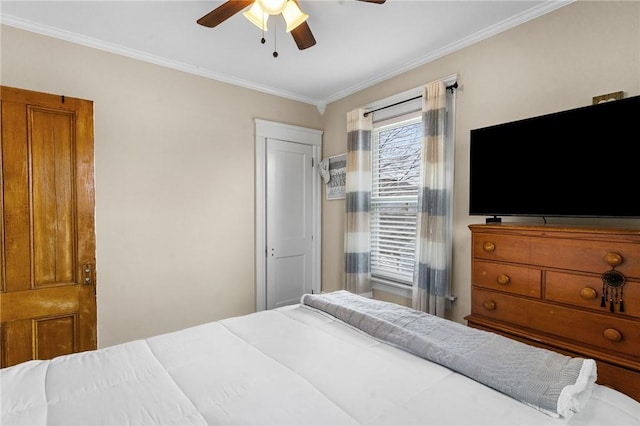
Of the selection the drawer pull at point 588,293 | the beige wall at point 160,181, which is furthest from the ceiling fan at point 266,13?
the drawer pull at point 588,293

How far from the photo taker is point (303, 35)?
202 centimetres

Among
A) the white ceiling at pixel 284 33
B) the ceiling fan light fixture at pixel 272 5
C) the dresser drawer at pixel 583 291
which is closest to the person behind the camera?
the dresser drawer at pixel 583 291

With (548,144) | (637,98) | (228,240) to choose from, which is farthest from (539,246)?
(228,240)

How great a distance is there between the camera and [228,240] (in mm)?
3330

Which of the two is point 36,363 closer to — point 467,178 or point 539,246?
point 539,246

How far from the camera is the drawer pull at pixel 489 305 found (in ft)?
6.41

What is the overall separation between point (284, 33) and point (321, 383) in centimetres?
241

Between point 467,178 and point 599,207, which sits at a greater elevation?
point 467,178

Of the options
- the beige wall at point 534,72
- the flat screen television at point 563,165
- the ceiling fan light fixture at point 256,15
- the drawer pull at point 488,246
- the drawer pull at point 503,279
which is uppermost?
the ceiling fan light fixture at point 256,15

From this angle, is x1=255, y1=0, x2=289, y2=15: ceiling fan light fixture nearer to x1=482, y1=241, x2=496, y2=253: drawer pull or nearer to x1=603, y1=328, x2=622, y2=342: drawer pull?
x1=482, y1=241, x2=496, y2=253: drawer pull

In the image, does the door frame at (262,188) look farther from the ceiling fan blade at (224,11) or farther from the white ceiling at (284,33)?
the ceiling fan blade at (224,11)

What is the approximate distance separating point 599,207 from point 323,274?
2.88 m

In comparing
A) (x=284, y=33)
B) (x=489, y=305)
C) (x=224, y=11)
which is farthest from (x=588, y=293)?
(x=284, y=33)

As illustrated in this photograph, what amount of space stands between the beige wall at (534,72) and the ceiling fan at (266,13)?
121 centimetres
